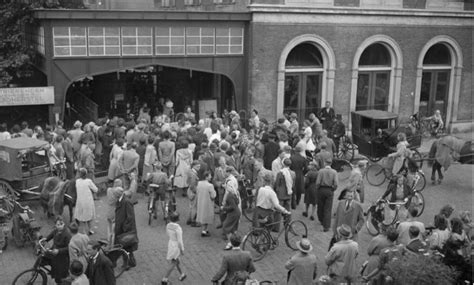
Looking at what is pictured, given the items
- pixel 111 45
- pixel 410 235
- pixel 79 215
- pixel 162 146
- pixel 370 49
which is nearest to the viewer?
pixel 410 235

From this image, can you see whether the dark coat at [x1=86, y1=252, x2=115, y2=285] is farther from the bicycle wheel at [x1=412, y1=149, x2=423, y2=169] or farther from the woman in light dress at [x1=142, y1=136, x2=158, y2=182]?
the bicycle wheel at [x1=412, y1=149, x2=423, y2=169]

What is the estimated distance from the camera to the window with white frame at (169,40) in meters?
21.5

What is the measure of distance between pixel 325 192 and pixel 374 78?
541 inches

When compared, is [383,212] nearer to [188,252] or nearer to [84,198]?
[188,252]

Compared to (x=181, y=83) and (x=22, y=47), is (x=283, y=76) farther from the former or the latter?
(x=22, y=47)

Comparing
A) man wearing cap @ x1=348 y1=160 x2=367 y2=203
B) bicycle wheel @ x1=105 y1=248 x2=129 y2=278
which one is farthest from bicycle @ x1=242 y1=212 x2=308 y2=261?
bicycle wheel @ x1=105 y1=248 x2=129 y2=278

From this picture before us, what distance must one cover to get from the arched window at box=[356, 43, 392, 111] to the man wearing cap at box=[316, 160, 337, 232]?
41.1 ft

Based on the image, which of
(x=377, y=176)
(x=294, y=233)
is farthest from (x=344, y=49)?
(x=294, y=233)

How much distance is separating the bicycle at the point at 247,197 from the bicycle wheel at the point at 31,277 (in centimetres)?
557

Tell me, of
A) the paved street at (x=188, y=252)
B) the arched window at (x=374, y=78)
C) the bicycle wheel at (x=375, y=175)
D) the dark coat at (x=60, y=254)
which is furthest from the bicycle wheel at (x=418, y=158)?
the dark coat at (x=60, y=254)

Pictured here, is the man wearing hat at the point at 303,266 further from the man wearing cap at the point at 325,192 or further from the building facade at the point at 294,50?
the building facade at the point at 294,50

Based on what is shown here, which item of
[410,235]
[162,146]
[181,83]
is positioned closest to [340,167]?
[162,146]

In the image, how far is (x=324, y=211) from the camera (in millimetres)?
13609

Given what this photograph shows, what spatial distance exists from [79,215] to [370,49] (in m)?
17.7
